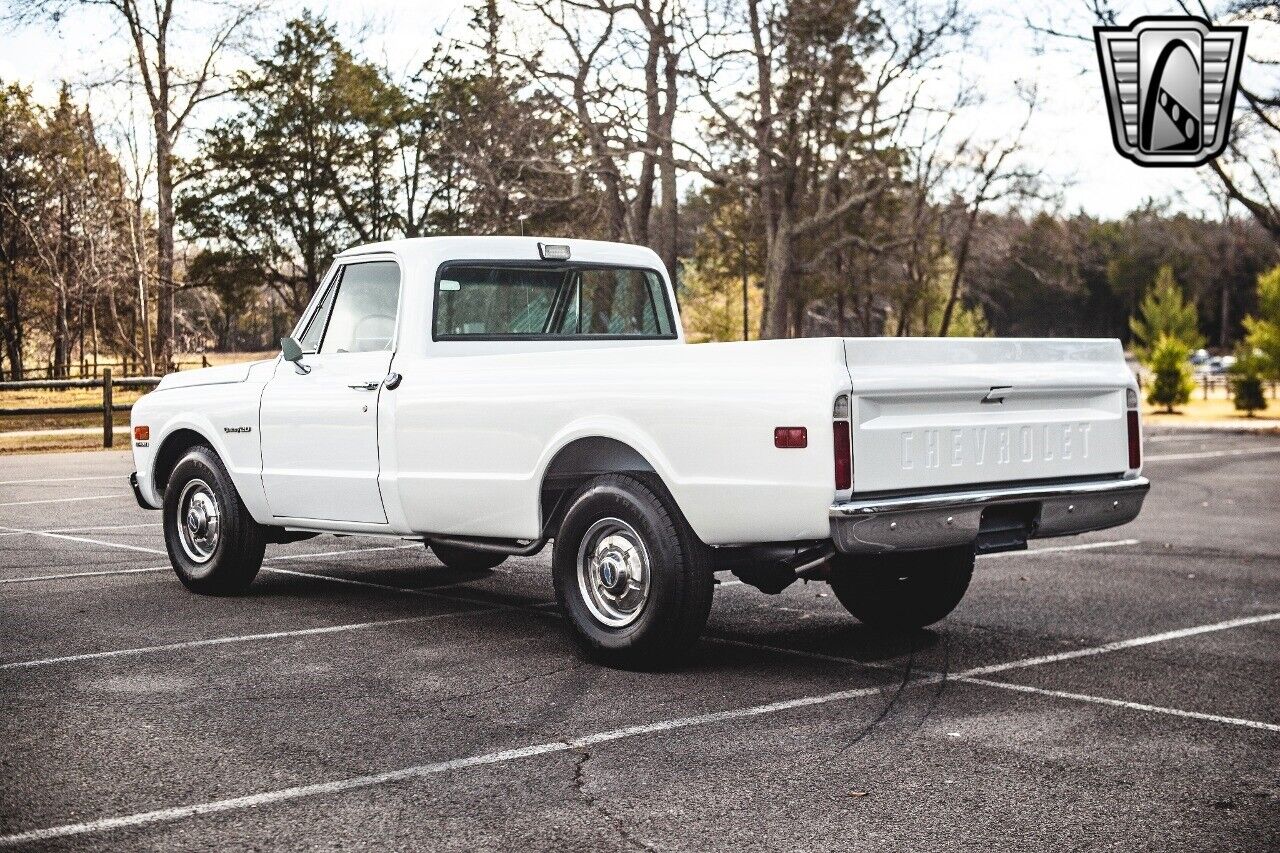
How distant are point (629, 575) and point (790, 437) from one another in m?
1.15

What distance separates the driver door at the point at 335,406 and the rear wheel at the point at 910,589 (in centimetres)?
256

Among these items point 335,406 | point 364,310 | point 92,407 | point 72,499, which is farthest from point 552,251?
point 92,407

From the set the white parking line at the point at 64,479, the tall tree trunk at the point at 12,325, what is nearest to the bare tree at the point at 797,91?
the white parking line at the point at 64,479

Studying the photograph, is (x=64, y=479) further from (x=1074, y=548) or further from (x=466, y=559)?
(x=1074, y=548)

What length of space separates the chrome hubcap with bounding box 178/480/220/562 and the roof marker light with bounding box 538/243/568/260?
2.50 meters

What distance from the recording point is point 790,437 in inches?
230

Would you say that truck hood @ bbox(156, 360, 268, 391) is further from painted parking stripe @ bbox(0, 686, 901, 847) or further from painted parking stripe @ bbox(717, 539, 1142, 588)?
painted parking stripe @ bbox(717, 539, 1142, 588)

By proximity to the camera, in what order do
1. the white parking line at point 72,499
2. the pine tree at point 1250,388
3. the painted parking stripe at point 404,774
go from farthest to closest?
the pine tree at point 1250,388 → the white parking line at point 72,499 → the painted parking stripe at point 404,774

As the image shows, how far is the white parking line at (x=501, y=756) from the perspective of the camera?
14.1 ft

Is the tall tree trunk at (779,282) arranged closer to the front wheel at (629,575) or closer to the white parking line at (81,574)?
the white parking line at (81,574)

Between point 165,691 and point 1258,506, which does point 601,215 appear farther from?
point 165,691

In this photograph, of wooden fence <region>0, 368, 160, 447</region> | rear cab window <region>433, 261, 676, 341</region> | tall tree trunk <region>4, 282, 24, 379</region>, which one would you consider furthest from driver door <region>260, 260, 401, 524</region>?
tall tree trunk <region>4, 282, 24, 379</region>

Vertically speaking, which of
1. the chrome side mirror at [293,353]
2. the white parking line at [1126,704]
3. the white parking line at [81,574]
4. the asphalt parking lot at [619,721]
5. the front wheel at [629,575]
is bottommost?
the white parking line at [1126,704]

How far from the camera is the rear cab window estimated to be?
798 centimetres
